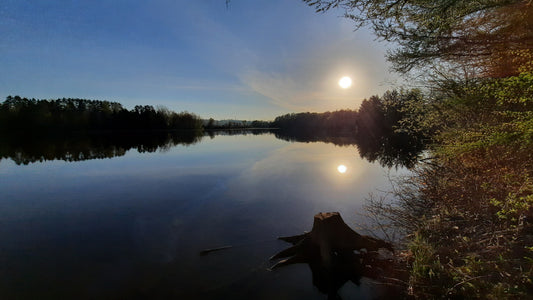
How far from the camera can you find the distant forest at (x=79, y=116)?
213 feet

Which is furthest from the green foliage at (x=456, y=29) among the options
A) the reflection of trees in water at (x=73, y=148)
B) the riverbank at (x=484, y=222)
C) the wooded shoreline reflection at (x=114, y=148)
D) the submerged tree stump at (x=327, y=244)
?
the reflection of trees in water at (x=73, y=148)

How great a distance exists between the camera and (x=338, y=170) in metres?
17.5

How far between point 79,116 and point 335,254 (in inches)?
3704

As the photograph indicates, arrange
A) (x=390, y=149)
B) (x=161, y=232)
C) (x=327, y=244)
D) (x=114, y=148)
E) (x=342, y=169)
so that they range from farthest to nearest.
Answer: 1. (x=114, y=148)
2. (x=390, y=149)
3. (x=342, y=169)
4. (x=161, y=232)
5. (x=327, y=244)

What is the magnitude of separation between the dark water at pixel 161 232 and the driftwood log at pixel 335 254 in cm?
26

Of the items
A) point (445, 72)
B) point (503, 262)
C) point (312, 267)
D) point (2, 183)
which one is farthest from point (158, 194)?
point (445, 72)

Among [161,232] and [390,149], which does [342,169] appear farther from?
[390,149]

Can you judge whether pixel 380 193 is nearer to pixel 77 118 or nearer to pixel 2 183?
pixel 2 183

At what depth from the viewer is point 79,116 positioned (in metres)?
72.6

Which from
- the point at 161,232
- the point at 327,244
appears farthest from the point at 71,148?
the point at 327,244

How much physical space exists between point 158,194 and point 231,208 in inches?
180

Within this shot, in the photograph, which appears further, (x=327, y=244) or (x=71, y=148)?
(x=71, y=148)

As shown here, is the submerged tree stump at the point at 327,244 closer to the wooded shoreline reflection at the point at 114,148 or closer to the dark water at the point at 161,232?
the dark water at the point at 161,232

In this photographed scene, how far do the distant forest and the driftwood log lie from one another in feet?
297
